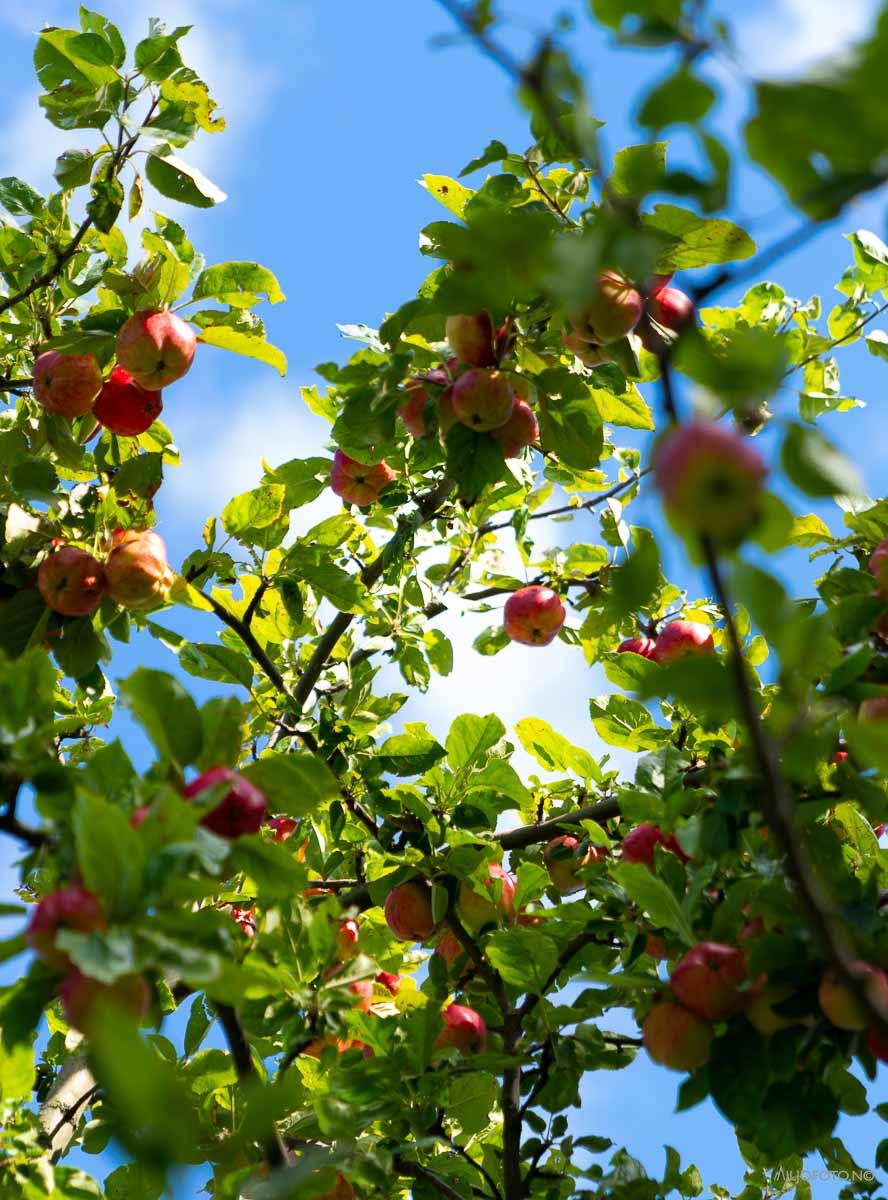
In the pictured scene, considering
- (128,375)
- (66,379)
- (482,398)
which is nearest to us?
(482,398)

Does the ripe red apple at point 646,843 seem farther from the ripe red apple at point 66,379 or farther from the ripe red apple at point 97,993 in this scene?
the ripe red apple at point 66,379

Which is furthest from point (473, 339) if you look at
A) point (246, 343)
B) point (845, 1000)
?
point (845, 1000)

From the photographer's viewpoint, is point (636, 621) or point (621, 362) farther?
point (636, 621)

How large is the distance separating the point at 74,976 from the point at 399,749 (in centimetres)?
141

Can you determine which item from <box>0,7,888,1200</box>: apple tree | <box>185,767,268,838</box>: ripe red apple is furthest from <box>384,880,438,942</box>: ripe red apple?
<box>185,767,268,838</box>: ripe red apple

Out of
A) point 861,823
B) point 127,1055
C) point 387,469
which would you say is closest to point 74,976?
point 127,1055

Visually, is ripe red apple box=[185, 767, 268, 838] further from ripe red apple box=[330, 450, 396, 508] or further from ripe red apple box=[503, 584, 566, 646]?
ripe red apple box=[330, 450, 396, 508]

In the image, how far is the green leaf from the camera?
292 cm

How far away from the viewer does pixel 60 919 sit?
52.9 inches

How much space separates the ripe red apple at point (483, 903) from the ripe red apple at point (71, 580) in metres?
1.10

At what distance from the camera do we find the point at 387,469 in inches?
148

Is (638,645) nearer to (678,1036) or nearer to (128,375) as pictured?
(128,375)

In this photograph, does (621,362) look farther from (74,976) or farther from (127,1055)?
(127,1055)

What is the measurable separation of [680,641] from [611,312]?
1.29 metres
